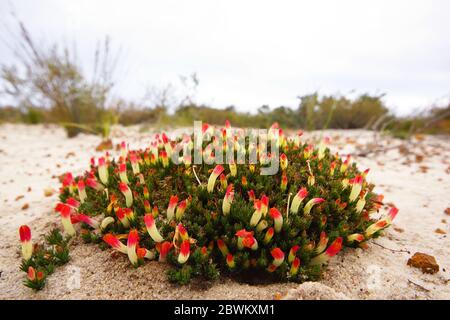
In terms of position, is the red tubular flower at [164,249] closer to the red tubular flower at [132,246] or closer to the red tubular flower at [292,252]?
the red tubular flower at [132,246]

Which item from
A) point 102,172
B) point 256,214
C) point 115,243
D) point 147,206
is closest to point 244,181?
point 256,214

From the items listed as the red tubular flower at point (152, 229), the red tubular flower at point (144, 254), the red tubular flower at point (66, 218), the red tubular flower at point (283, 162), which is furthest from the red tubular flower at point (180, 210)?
the red tubular flower at point (283, 162)

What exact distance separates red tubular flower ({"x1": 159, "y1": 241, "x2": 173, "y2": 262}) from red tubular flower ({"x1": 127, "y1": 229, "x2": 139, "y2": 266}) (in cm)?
18

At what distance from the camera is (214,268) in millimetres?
2211

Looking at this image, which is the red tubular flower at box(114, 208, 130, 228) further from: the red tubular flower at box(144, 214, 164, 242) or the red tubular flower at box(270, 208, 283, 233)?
the red tubular flower at box(270, 208, 283, 233)

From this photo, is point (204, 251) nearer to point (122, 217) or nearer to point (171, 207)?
point (171, 207)

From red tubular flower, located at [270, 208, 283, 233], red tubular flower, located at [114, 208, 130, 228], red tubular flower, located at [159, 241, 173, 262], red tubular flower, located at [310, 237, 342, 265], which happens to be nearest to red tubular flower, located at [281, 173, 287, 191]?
red tubular flower, located at [270, 208, 283, 233]

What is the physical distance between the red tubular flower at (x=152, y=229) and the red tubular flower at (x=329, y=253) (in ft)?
3.71

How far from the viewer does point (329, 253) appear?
227cm

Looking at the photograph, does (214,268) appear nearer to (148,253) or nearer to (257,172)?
(148,253)

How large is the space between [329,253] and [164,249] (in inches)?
45.6

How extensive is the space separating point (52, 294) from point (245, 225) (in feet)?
4.51
